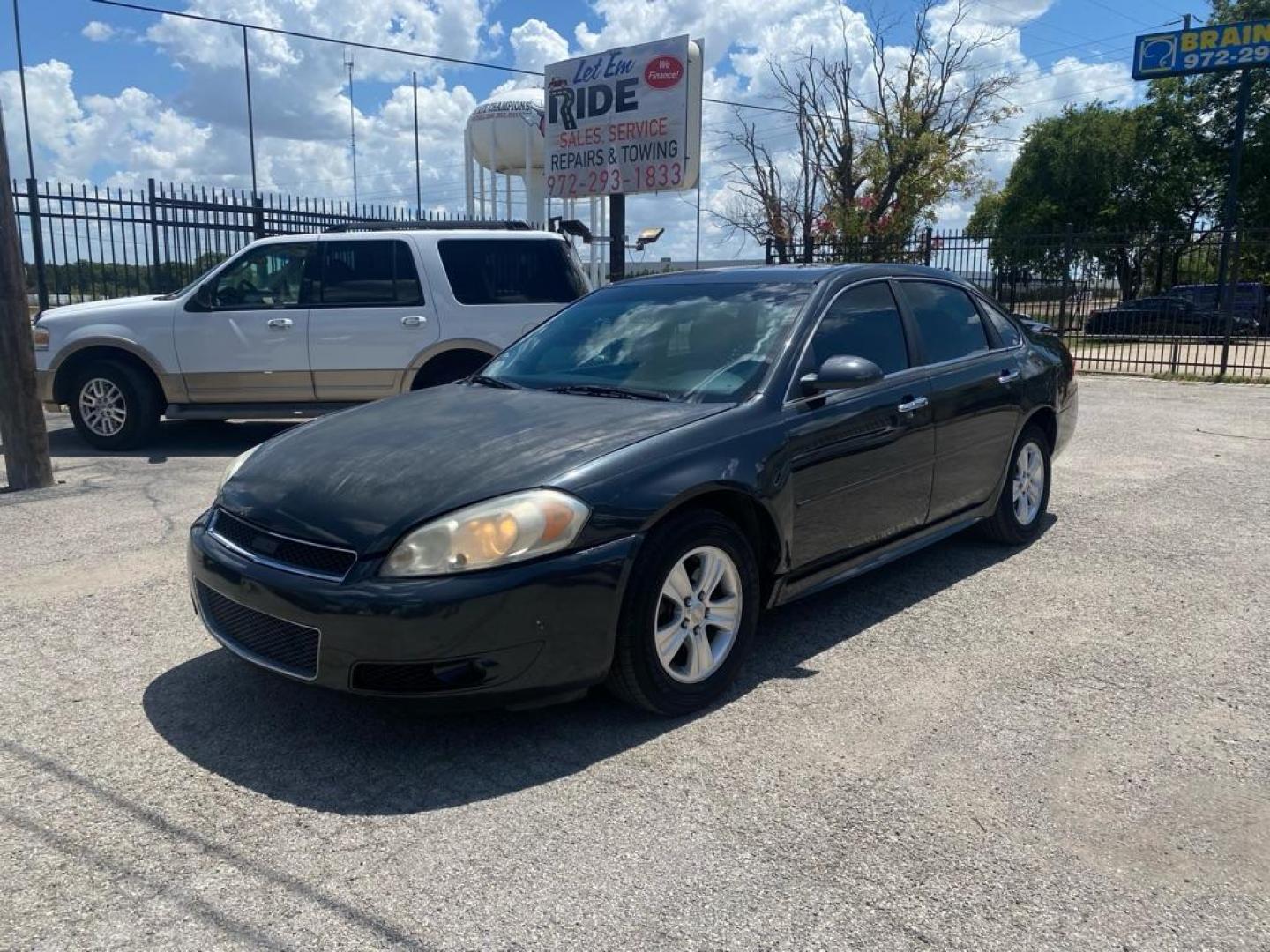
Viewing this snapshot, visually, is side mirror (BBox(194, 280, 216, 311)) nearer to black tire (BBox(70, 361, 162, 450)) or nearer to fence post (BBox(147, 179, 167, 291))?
→ black tire (BBox(70, 361, 162, 450))

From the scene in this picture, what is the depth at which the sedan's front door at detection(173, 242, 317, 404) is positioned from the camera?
9.05 m

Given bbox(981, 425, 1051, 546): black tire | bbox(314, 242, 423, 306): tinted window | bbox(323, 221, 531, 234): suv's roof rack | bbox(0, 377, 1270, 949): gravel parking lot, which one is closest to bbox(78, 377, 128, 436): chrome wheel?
bbox(314, 242, 423, 306): tinted window

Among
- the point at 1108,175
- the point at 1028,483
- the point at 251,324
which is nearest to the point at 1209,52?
the point at 1108,175

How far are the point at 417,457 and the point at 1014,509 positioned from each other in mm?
3589

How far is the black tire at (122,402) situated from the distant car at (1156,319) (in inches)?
616

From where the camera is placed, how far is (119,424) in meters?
9.22

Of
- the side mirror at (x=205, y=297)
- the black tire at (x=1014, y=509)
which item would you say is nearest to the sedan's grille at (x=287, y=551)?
the black tire at (x=1014, y=509)

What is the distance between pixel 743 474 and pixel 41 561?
4.09m

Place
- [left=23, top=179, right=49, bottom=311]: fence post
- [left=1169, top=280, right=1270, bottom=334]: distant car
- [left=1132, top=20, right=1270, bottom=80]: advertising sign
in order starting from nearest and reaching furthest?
1. [left=23, top=179, right=49, bottom=311]: fence post
2. [left=1169, top=280, right=1270, bottom=334]: distant car
3. [left=1132, top=20, right=1270, bottom=80]: advertising sign

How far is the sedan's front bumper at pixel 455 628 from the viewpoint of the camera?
3.09 m

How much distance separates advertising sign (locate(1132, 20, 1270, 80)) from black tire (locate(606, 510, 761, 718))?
81.3ft

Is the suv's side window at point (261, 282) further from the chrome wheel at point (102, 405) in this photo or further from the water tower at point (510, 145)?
the water tower at point (510, 145)

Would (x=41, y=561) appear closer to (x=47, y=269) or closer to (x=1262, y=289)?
(x=47, y=269)

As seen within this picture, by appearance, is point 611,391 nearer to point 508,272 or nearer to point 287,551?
point 287,551
